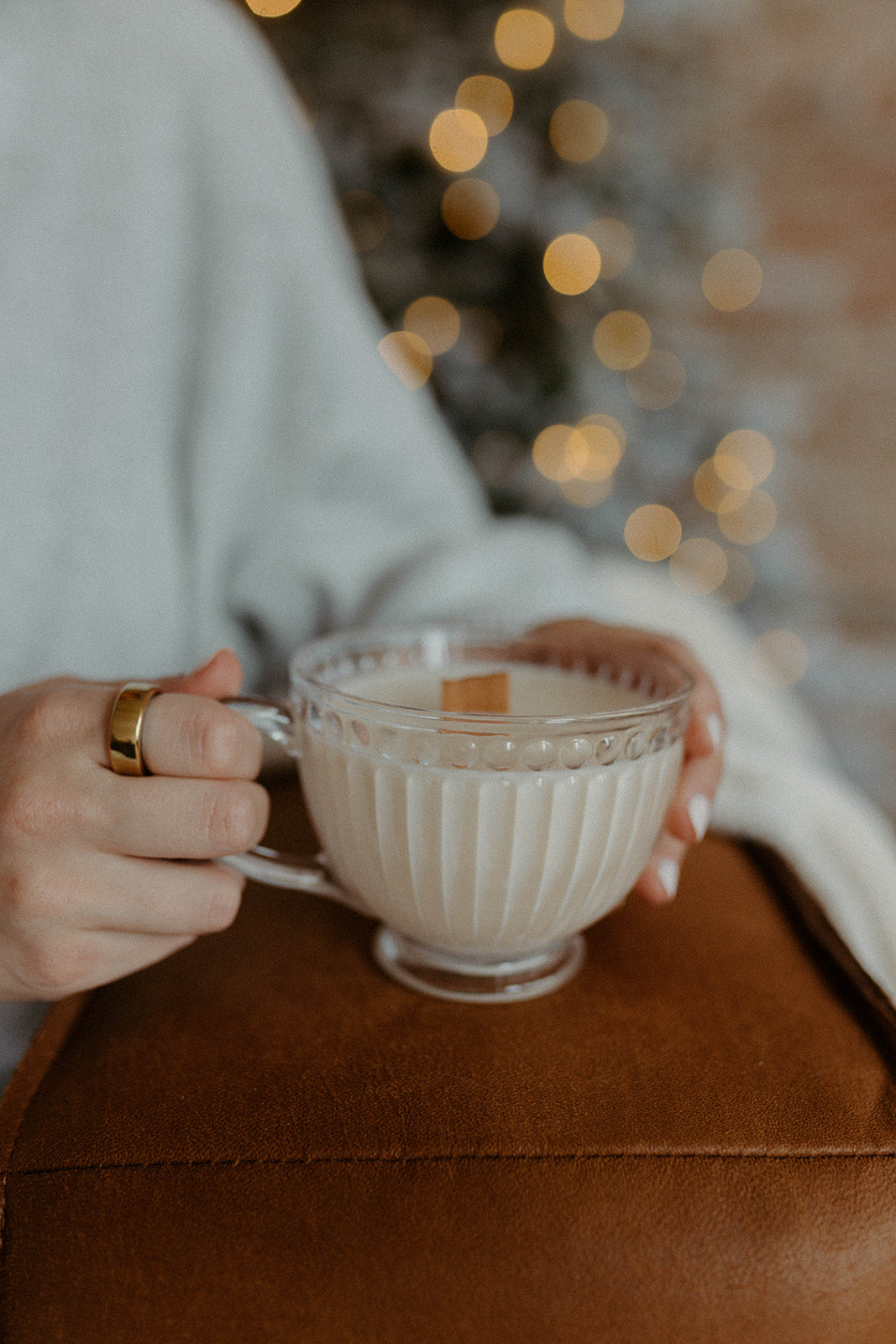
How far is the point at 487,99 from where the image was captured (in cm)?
172

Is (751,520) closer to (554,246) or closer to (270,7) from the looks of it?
(554,246)

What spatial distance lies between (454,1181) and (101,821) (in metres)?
0.21

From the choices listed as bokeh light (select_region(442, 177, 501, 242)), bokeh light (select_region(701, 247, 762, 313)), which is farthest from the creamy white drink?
bokeh light (select_region(701, 247, 762, 313))

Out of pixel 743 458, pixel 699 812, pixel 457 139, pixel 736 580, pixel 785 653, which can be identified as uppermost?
pixel 457 139

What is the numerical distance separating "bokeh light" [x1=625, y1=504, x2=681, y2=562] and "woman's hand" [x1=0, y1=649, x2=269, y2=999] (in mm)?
2008

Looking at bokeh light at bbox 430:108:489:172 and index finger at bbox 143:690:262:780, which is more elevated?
bokeh light at bbox 430:108:489:172

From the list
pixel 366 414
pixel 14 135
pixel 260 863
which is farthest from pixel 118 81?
pixel 260 863

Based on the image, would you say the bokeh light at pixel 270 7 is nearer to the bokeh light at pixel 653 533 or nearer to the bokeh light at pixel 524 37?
the bokeh light at pixel 524 37

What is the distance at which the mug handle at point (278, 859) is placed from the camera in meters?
0.44

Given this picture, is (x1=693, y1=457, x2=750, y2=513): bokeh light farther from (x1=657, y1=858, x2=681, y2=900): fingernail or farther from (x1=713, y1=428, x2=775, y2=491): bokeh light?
(x1=657, y1=858, x2=681, y2=900): fingernail

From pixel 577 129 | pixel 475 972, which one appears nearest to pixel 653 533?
pixel 577 129

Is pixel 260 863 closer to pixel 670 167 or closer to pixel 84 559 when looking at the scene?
pixel 84 559

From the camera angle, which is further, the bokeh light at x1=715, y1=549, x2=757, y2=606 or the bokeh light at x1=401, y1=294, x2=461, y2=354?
the bokeh light at x1=715, y1=549, x2=757, y2=606

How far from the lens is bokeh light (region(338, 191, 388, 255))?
5.52ft
